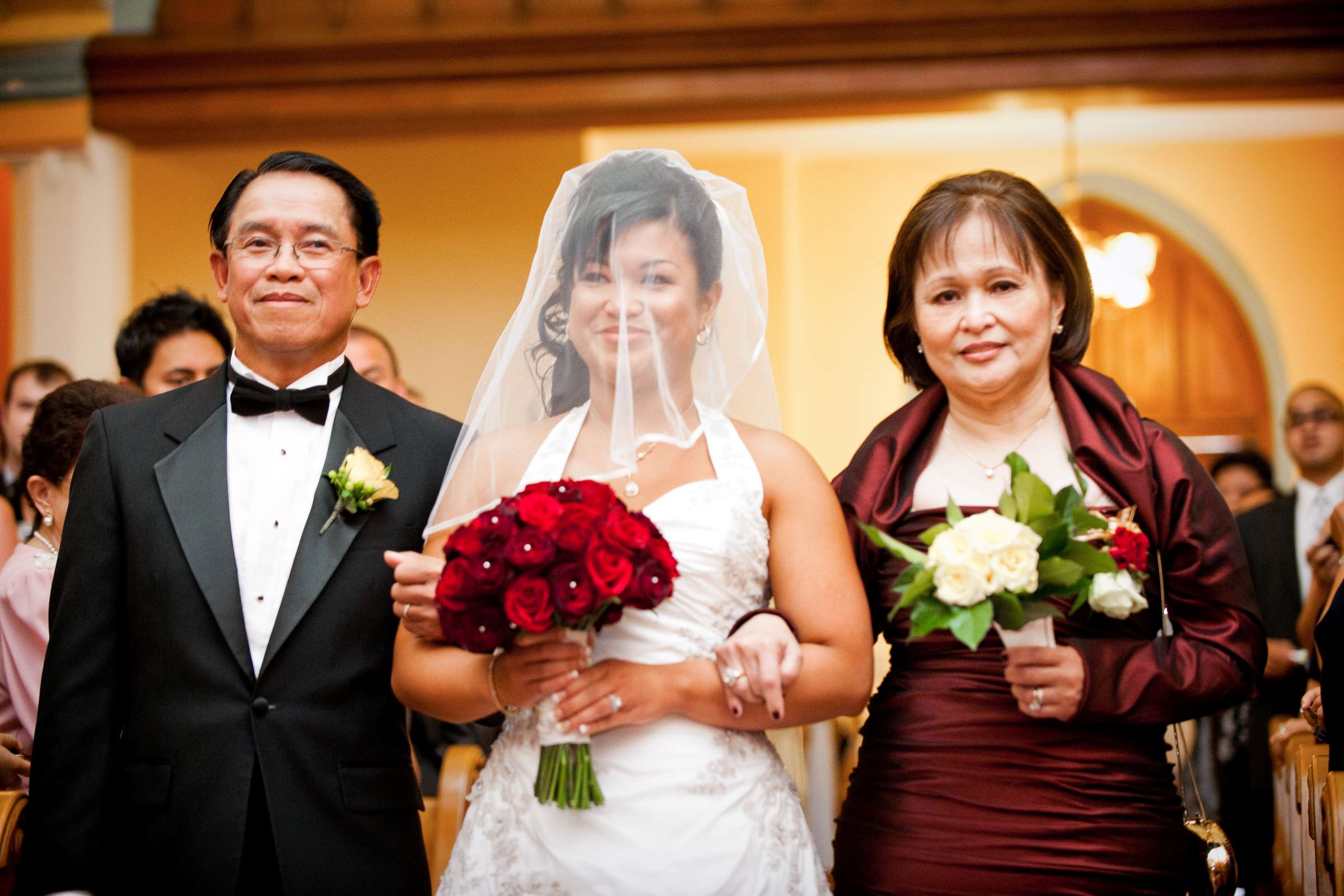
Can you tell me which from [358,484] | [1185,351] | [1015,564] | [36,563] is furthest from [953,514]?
[1185,351]

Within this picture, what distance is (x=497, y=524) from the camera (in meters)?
2.01

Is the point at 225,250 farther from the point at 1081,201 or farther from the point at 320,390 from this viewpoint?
the point at 1081,201

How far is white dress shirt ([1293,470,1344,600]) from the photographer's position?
5.41 meters

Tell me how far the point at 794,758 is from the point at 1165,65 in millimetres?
4820

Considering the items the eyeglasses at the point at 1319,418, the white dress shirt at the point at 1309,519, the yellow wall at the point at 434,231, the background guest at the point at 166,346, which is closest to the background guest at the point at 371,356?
the background guest at the point at 166,346

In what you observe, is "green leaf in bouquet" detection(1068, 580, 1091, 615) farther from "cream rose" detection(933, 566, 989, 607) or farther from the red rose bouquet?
the red rose bouquet

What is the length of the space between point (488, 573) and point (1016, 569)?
0.85m

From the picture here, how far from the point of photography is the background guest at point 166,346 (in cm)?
378

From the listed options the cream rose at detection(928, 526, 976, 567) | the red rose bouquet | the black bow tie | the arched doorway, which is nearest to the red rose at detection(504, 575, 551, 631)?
the red rose bouquet

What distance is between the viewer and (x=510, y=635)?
204cm

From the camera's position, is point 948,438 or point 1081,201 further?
point 1081,201

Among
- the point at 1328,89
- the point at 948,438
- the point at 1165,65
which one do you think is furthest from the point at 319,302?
the point at 1328,89

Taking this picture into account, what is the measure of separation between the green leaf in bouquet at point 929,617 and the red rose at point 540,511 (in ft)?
2.04

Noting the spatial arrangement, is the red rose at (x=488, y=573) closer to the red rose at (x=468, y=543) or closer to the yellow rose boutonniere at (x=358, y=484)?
the red rose at (x=468, y=543)
